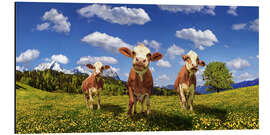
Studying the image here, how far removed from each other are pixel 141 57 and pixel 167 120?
1.71m

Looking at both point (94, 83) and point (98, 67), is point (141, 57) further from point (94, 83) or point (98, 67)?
point (94, 83)

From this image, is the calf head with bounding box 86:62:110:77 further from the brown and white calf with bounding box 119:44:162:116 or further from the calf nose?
the calf nose

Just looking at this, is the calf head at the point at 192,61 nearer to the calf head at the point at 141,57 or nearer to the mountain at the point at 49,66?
the calf head at the point at 141,57

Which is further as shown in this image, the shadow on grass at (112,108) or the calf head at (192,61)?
the shadow on grass at (112,108)

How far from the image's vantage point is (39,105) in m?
6.39

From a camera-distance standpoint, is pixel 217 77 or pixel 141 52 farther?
pixel 217 77

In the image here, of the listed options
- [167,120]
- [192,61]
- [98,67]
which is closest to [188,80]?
[192,61]

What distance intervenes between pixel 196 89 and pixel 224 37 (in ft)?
5.04

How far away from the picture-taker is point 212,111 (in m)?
6.62

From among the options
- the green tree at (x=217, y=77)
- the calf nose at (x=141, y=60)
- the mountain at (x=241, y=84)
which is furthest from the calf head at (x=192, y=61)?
the calf nose at (x=141, y=60)

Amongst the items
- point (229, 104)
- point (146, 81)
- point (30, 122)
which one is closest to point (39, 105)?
point (30, 122)

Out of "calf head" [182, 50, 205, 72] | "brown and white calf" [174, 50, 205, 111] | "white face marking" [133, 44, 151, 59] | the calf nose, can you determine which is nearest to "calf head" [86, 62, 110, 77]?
"white face marking" [133, 44, 151, 59]

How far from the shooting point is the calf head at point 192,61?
606 cm

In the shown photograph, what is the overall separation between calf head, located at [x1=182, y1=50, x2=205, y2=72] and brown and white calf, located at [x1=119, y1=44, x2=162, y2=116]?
2.51 ft
